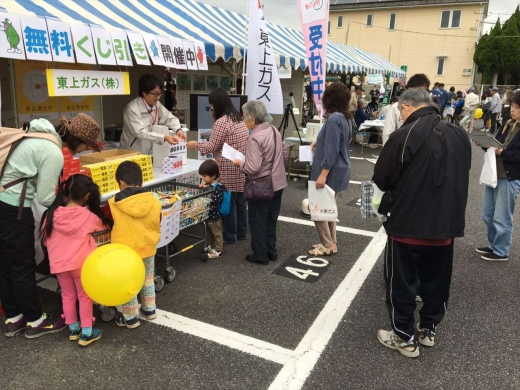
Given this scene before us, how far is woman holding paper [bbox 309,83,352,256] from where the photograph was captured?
4.12 metres

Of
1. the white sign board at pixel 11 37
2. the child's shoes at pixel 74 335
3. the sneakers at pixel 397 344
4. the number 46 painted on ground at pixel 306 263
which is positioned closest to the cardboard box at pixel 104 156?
the white sign board at pixel 11 37

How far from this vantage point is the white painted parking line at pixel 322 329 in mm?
2654

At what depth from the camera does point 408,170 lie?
2646mm

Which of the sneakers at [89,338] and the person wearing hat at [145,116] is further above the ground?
the person wearing hat at [145,116]

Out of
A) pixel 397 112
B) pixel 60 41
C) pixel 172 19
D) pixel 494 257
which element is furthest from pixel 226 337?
pixel 172 19

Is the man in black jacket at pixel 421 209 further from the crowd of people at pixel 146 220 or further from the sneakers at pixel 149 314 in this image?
the sneakers at pixel 149 314

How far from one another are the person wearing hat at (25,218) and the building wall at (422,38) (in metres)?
35.1

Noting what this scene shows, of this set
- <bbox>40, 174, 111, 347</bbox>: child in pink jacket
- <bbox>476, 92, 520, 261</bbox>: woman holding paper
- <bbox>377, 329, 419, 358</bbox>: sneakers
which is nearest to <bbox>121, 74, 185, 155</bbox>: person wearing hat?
<bbox>40, 174, 111, 347</bbox>: child in pink jacket

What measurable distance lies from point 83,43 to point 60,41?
267mm

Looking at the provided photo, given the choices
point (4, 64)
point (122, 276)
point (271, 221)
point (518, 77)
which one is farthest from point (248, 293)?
point (518, 77)

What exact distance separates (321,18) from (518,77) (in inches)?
1423

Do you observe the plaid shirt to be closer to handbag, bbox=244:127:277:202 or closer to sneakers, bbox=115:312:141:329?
handbag, bbox=244:127:277:202

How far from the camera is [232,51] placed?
21.9ft

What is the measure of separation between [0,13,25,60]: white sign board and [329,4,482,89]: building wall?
113ft
